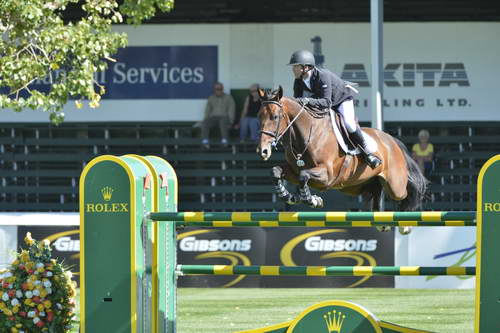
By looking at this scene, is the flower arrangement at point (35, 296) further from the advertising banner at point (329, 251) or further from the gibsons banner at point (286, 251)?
the advertising banner at point (329, 251)

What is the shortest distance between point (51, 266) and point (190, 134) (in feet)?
36.2

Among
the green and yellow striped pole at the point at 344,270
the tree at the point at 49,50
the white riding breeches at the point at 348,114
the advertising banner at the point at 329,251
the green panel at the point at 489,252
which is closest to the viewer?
the green panel at the point at 489,252

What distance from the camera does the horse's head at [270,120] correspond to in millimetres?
8234

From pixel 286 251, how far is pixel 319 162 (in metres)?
5.26

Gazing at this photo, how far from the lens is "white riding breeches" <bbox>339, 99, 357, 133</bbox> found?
9.47 metres

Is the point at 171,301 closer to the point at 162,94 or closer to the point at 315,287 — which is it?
the point at 315,287

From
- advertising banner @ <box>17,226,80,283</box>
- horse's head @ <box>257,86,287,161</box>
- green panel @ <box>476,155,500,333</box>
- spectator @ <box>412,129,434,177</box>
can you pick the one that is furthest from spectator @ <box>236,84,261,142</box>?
green panel @ <box>476,155,500,333</box>

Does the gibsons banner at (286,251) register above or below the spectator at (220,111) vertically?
below

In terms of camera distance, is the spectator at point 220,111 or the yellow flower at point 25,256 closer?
the yellow flower at point 25,256

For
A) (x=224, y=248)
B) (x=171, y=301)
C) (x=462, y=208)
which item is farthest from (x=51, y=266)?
(x=462, y=208)

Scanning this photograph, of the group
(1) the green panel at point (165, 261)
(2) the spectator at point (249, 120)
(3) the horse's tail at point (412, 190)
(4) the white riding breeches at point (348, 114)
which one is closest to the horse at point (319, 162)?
(3) the horse's tail at point (412, 190)

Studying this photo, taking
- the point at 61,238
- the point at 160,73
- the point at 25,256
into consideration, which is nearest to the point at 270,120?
the point at 25,256

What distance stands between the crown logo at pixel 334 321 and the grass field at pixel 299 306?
276 cm

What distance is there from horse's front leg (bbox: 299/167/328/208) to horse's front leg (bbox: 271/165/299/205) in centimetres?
8
